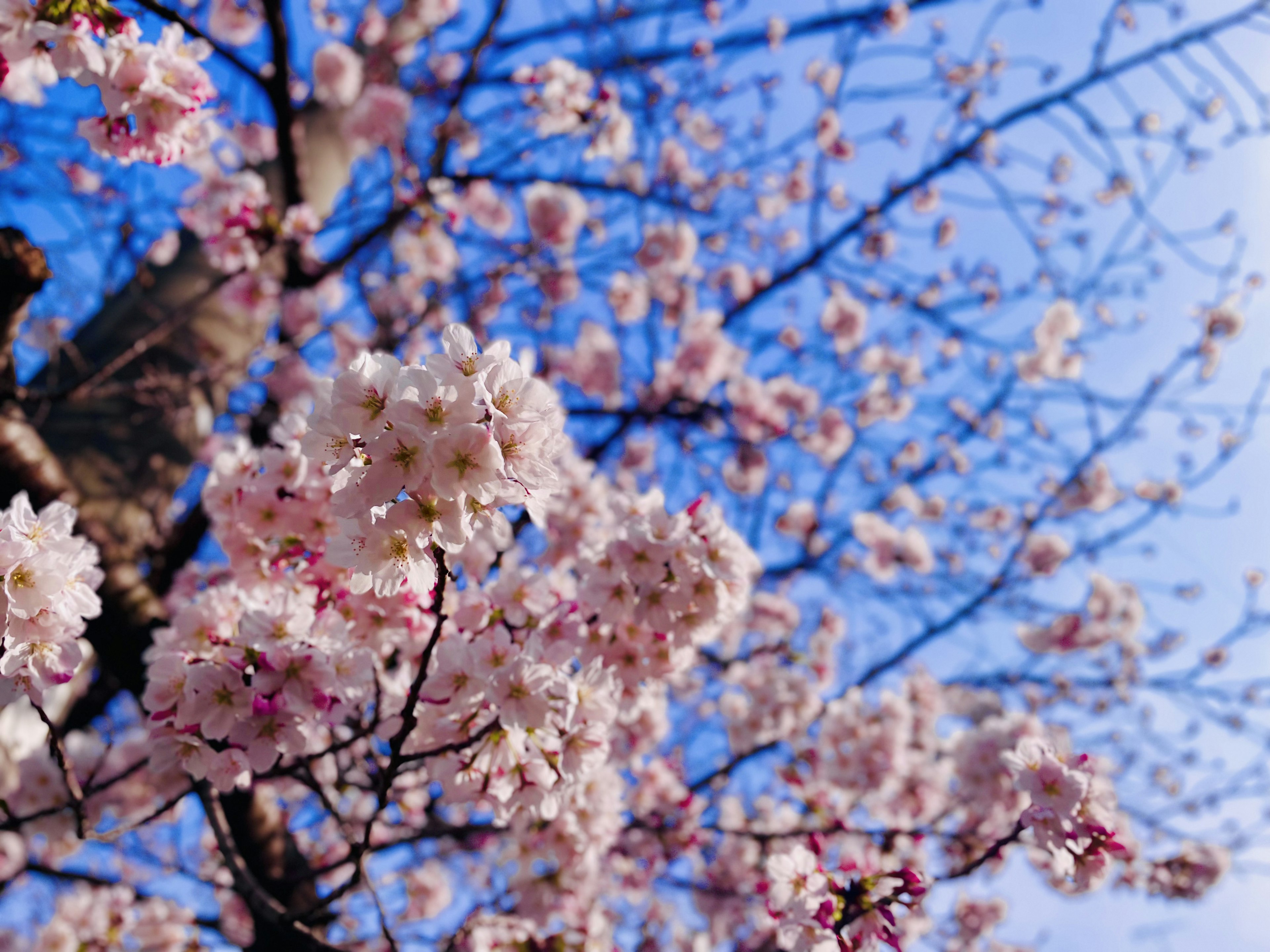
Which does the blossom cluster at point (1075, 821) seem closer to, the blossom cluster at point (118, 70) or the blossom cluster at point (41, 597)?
the blossom cluster at point (41, 597)

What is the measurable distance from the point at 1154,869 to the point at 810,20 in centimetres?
648

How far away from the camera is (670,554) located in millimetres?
1771

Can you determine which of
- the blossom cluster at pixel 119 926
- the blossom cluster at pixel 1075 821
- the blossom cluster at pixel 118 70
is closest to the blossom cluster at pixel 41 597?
the blossom cluster at pixel 118 70

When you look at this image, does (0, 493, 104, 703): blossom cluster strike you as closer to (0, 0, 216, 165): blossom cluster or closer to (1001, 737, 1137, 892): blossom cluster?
(0, 0, 216, 165): blossom cluster

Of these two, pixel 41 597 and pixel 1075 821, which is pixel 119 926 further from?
pixel 1075 821

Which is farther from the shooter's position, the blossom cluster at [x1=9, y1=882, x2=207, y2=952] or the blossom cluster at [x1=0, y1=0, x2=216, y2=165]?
the blossom cluster at [x1=9, y1=882, x2=207, y2=952]

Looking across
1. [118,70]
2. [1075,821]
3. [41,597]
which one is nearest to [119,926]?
[41,597]

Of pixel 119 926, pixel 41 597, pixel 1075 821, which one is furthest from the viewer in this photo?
pixel 119 926

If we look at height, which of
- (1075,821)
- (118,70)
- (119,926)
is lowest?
(1075,821)

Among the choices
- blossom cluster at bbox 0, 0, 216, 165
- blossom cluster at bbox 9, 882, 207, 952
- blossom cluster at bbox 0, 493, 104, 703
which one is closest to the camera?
blossom cluster at bbox 0, 493, 104, 703

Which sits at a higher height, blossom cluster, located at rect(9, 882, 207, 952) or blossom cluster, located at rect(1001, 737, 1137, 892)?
blossom cluster, located at rect(9, 882, 207, 952)

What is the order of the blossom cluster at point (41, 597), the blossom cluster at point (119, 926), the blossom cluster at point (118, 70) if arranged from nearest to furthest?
the blossom cluster at point (41, 597) → the blossom cluster at point (118, 70) → the blossom cluster at point (119, 926)

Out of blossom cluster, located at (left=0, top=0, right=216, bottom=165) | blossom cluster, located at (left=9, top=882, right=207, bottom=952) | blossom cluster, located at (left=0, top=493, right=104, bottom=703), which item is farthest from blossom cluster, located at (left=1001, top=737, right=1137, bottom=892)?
blossom cluster, located at (left=0, top=0, right=216, bottom=165)

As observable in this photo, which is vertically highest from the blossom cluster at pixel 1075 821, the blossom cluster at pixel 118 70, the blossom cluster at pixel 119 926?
the blossom cluster at pixel 118 70
